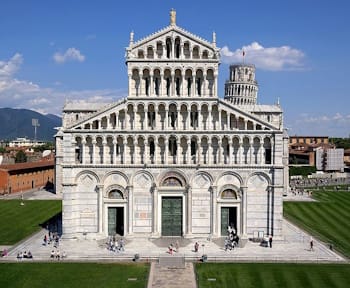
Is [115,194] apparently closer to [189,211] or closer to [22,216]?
[189,211]

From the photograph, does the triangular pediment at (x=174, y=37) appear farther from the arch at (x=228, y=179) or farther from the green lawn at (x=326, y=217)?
the green lawn at (x=326, y=217)

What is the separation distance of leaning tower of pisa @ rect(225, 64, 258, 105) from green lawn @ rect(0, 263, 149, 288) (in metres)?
89.7

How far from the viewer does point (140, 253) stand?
1549 inches

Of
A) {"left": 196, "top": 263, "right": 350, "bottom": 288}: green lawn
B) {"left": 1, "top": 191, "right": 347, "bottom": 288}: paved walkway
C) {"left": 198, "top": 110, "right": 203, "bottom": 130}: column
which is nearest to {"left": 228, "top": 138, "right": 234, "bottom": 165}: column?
{"left": 198, "top": 110, "right": 203, "bottom": 130}: column

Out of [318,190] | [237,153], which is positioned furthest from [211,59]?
[318,190]

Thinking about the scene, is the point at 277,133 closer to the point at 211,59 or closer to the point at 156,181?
the point at 211,59

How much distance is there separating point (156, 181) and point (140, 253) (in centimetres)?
823

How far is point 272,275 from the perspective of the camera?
33562 mm

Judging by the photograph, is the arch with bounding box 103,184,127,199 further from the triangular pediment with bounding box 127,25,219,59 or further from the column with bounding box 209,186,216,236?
the triangular pediment with bounding box 127,25,219,59

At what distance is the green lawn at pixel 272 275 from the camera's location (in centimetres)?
3156

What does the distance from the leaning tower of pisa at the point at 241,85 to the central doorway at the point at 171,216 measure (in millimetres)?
78078

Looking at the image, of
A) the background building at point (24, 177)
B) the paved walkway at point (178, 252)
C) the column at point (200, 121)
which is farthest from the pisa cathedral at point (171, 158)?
the background building at point (24, 177)

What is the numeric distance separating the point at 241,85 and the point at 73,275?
94.5 m

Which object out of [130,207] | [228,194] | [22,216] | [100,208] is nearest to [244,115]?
[228,194]
